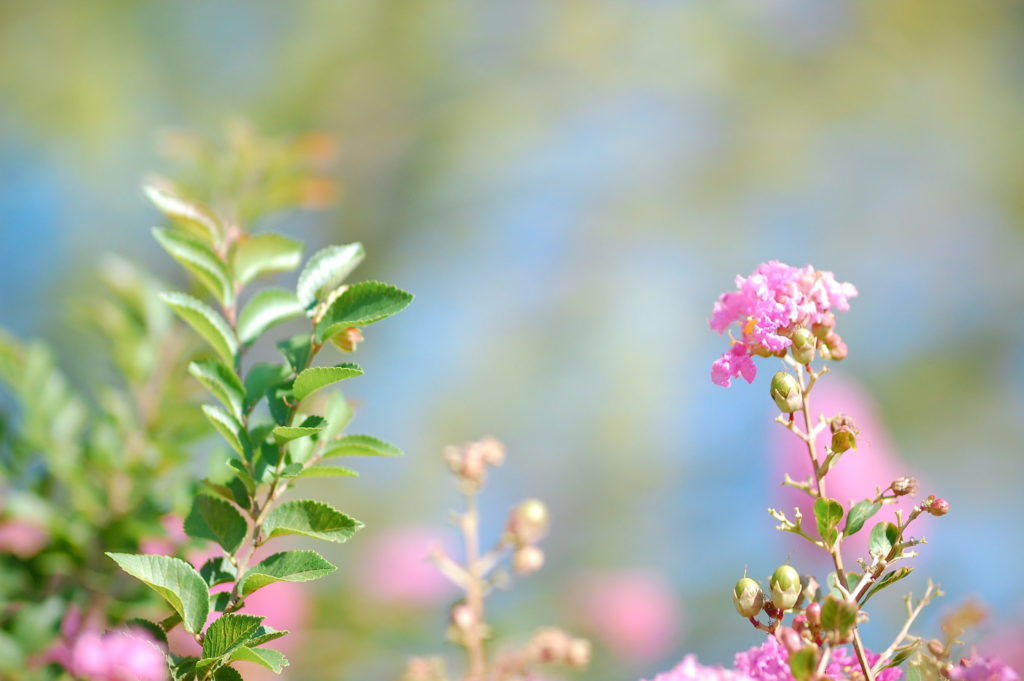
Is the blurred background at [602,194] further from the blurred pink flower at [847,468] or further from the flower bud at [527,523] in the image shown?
the flower bud at [527,523]

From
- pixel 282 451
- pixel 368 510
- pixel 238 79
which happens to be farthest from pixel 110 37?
pixel 282 451

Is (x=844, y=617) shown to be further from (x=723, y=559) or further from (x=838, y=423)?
(x=723, y=559)

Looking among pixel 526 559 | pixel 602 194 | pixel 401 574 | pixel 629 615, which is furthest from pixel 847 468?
pixel 602 194

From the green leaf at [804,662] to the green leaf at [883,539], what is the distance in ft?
0.21

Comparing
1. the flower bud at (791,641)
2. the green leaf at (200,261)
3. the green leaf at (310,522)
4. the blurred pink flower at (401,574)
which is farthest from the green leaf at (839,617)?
the blurred pink flower at (401,574)

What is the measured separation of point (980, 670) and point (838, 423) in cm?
9

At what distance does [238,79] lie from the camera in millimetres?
2762

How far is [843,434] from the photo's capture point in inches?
11.9

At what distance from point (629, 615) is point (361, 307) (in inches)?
36.1

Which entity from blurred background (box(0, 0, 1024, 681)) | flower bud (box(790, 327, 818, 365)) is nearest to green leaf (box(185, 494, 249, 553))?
flower bud (box(790, 327, 818, 365))

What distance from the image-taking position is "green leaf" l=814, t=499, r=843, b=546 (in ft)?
0.95

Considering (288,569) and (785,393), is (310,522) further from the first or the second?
(785,393)

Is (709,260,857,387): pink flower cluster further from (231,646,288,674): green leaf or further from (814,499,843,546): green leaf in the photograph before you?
(231,646,288,674): green leaf

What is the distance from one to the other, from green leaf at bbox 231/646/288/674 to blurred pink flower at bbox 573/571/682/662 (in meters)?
0.81
